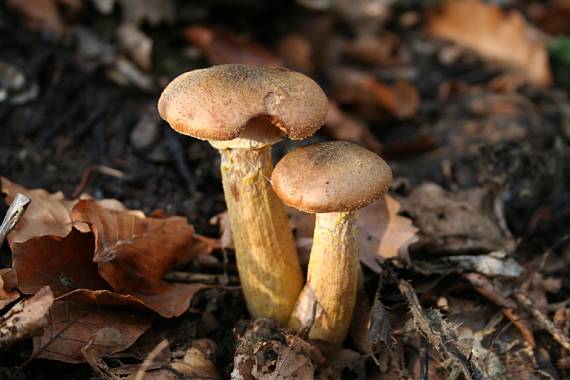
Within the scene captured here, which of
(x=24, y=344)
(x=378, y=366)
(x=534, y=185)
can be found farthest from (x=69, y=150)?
(x=534, y=185)

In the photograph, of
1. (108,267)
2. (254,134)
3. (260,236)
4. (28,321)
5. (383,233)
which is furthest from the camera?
(383,233)

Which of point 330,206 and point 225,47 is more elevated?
point 330,206

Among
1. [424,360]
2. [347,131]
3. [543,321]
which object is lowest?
[347,131]

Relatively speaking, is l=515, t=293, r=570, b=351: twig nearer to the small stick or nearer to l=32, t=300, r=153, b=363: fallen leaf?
l=32, t=300, r=153, b=363: fallen leaf

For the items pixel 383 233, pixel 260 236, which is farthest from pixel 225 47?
pixel 260 236

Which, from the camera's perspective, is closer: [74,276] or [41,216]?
[74,276]

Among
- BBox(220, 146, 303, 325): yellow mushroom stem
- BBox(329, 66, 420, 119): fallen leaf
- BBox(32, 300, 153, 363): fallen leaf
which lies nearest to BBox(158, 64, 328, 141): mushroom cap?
BBox(220, 146, 303, 325): yellow mushroom stem

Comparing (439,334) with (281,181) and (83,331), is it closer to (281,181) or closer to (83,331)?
(281,181)
